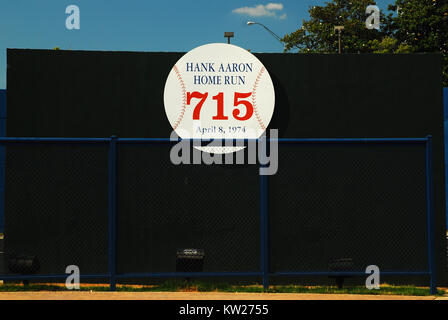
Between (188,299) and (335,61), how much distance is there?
4.81 meters

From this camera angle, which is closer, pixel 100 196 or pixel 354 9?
pixel 100 196

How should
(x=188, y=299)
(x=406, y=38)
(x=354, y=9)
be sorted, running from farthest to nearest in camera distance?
(x=354, y=9) < (x=406, y=38) < (x=188, y=299)

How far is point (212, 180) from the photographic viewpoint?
7633 millimetres

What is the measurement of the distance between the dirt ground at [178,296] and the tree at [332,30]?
132 feet

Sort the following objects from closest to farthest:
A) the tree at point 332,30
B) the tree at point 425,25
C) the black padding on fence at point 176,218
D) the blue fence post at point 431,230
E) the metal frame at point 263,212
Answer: the metal frame at point 263,212 < the blue fence post at point 431,230 < the black padding on fence at point 176,218 < the tree at point 425,25 < the tree at point 332,30

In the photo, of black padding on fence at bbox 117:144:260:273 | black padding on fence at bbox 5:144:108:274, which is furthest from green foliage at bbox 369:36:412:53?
black padding on fence at bbox 5:144:108:274

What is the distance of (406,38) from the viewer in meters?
37.4

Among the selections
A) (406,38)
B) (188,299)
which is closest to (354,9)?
(406,38)

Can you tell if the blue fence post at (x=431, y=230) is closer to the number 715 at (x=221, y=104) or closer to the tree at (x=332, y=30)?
the number 715 at (x=221, y=104)

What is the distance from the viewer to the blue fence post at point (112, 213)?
6.74m

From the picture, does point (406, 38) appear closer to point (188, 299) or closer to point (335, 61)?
point (335, 61)

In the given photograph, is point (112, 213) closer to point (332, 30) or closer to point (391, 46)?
point (391, 46)

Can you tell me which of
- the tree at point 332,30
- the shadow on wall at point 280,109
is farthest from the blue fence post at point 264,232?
the tree at point 332,30

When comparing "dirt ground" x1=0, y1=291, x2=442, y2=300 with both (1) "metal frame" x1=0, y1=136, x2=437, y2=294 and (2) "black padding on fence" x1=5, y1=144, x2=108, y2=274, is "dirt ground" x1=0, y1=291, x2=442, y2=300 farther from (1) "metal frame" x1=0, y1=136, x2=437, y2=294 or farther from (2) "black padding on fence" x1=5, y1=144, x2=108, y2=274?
(2) "black padding on fence" x1=5, y1=144, x2=108, y2=274
